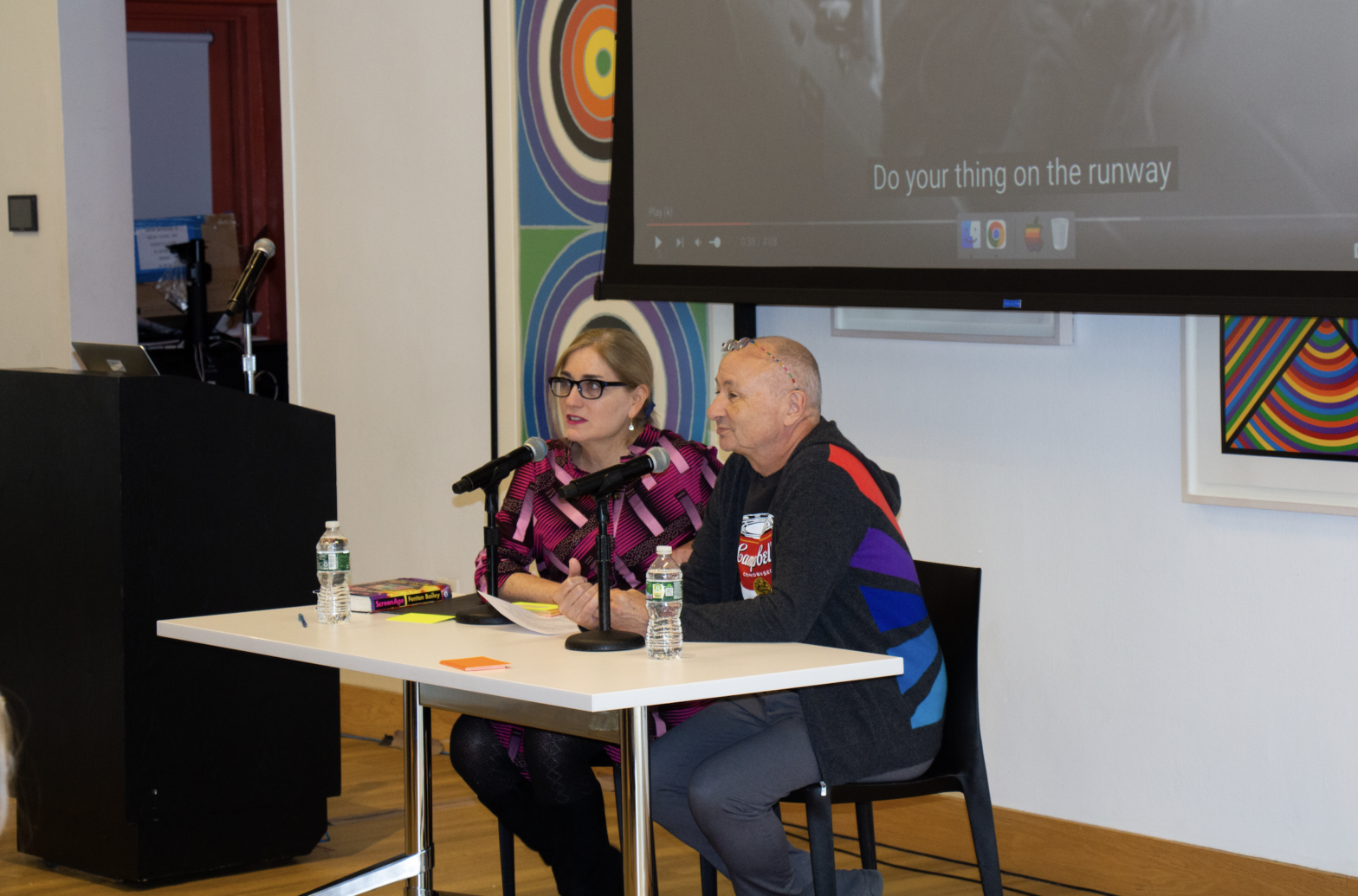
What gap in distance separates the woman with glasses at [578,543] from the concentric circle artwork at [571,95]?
3.39 feet

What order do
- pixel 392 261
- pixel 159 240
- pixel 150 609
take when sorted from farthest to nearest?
pixel 159 240 < pixel 392 261 < pixel 150 609

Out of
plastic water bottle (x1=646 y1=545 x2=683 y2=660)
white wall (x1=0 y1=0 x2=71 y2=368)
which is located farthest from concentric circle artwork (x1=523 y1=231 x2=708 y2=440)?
white wall (x1=0 y1=0 x2=71 y2=368)

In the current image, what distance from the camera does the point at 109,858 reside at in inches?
136

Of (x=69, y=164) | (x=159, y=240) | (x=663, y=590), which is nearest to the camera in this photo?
(x=663, y=590)

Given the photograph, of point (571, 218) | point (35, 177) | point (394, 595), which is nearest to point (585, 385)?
point (394, 595)

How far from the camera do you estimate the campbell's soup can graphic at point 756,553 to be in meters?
2.81

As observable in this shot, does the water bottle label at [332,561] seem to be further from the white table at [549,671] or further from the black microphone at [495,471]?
the black microphone at [495,471]

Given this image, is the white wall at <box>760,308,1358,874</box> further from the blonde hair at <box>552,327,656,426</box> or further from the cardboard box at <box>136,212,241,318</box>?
the cardboard box at <box>136,212,241,318</box>

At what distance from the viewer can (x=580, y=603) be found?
8.91 feet

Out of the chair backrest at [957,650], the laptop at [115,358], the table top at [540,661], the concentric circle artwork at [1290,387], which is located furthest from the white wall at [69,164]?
the concentric circle artwork at [1290,387]

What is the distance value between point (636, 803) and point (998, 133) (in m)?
1.63

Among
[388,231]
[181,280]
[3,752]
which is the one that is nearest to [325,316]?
[388,231]

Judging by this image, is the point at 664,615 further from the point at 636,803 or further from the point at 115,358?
the point at 115,358

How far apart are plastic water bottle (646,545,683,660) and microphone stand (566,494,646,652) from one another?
86 millimetres
